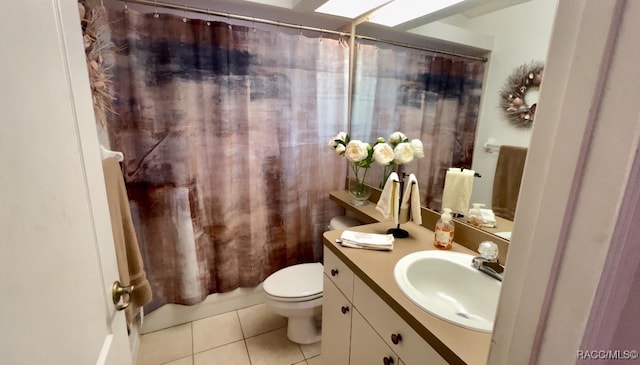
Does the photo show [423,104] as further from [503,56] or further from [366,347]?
[366,347]

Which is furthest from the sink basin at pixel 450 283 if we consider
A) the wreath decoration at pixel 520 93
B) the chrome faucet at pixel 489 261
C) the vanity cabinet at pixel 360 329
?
the wreath decoration at pixel 520 93

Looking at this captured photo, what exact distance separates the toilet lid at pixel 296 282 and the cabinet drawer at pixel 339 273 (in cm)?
38

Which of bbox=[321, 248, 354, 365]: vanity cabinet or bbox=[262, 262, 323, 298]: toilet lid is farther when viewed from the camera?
bbox=[262, 262, 323, 298]: toilet lid

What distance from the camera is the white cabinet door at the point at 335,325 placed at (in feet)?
4.04

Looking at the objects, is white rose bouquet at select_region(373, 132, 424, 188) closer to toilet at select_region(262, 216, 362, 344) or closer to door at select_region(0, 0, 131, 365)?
toilet at select_region(262, 216, 362, 344)

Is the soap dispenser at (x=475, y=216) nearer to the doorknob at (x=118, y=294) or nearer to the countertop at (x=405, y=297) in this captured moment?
the countertop at (x=405, y=297)

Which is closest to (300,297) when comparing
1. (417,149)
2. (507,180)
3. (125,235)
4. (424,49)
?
(125,235)

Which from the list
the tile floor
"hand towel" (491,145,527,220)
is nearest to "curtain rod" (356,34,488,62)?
"hand towel" (491,145,527,220)

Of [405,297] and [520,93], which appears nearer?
[405,297]

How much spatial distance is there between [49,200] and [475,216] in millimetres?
1412

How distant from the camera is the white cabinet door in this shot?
1.23 m

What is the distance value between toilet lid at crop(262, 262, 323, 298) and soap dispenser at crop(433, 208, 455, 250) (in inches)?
32.1

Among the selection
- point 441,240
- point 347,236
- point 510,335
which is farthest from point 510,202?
point 510,335

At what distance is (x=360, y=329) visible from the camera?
1122mm
